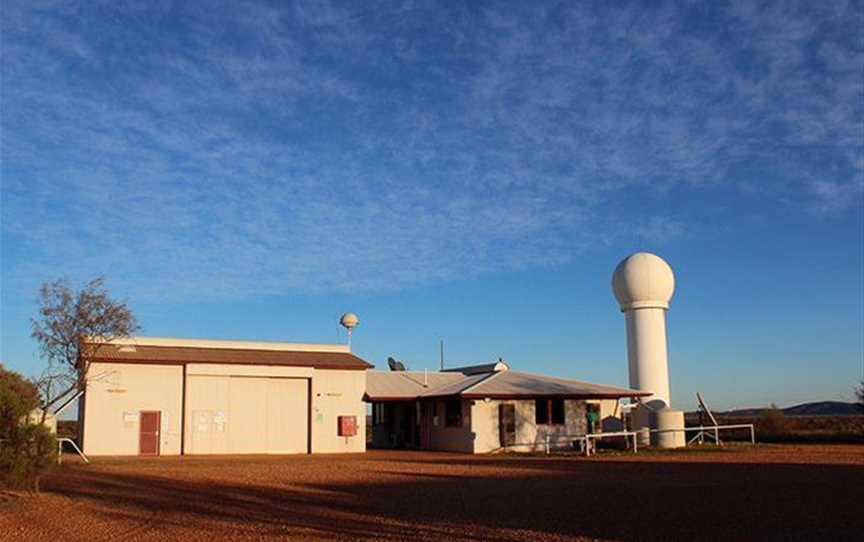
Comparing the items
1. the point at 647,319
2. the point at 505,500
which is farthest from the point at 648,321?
the point at 505,500

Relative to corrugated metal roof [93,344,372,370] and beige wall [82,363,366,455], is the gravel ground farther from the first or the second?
corrugated metal roof [93,344,372,370]

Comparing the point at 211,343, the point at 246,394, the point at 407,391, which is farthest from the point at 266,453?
the point at 407,391

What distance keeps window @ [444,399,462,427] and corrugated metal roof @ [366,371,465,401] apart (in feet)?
5.82

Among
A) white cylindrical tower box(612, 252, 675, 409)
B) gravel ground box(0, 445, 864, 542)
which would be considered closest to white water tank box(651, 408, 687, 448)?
white cylindrical tower box(612, 252, 675, 409)

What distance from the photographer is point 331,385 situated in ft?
116

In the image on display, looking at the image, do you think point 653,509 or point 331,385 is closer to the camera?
point 653,509

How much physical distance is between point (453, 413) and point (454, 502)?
1970cm

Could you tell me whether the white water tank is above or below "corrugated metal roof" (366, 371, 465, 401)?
below

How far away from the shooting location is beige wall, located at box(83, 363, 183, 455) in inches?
1218

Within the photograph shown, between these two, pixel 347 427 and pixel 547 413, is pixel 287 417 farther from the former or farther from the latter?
pixel 547 413

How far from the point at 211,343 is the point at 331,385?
5111 millimetres

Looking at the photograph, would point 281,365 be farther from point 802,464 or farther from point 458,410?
point 802,464

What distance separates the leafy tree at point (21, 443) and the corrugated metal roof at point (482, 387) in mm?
17983

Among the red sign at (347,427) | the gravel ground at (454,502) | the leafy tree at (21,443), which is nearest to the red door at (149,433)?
the gravel ground at (454,502)
